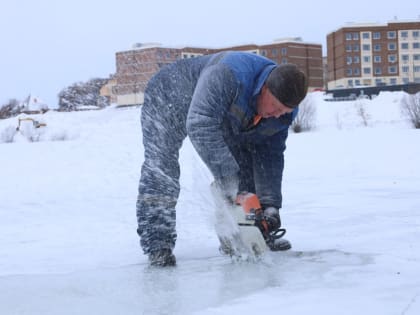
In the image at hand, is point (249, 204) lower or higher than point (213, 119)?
lower

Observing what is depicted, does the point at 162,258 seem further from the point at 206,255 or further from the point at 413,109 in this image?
the point at 413,109

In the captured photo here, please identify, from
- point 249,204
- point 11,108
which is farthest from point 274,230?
point 11,108

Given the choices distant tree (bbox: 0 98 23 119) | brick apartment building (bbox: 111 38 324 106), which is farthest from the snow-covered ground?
distant tree (bbox: 0 98 23 119)

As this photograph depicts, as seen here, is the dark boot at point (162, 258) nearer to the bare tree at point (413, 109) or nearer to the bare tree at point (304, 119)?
the bare tree at point (413, 109)

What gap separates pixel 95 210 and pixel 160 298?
350cm

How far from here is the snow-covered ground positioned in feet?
8.23

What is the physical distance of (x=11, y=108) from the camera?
121 feet

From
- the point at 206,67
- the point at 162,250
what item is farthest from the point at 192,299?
the point at 206,67

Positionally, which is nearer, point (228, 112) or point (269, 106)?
point (269, 106)

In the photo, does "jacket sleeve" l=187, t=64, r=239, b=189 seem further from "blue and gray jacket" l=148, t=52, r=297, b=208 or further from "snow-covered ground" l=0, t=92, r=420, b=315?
"snow-covered ground" l=0, t=92, r=420, b=315

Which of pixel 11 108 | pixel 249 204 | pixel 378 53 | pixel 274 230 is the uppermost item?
pixel 378 53

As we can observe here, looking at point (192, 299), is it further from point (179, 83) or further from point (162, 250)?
point (179, 83)

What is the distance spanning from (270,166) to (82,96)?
3631cm

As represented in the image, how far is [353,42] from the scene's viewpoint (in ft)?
235
